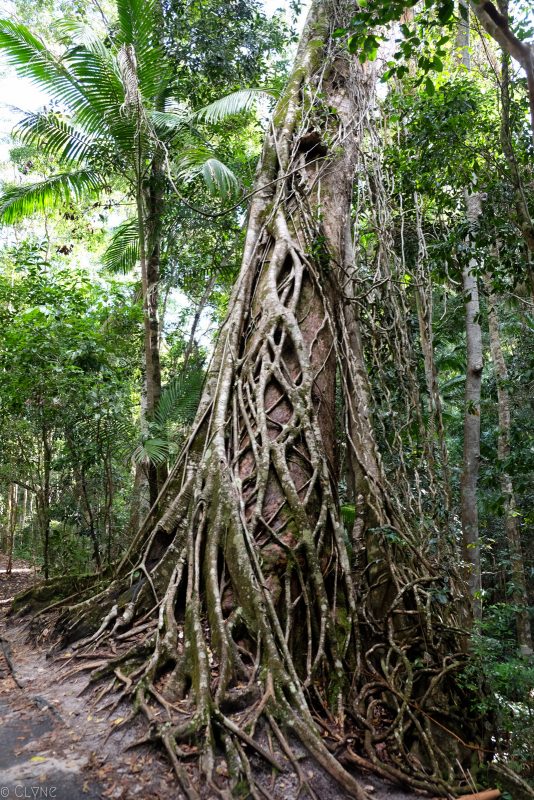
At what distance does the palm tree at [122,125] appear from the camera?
15.7 ft

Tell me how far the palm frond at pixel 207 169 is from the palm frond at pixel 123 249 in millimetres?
2206

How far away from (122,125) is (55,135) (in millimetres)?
1280

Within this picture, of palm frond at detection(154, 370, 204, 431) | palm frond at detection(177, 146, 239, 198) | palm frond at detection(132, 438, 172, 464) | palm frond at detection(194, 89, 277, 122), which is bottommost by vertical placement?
palm frond at detection(132, 438, 172, 464)

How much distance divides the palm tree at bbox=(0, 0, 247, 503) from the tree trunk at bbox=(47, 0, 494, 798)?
3.49 ft

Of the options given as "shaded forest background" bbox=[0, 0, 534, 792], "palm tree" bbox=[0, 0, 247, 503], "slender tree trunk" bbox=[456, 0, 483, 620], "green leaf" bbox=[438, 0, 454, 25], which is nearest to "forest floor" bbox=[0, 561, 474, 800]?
"shaded forest background" bbox=[0, 0, 534, 792]

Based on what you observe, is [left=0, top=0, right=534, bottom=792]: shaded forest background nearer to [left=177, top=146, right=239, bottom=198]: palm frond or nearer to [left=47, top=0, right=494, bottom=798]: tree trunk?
[left=177, top=146, right=239, bottom=198]: palm frond

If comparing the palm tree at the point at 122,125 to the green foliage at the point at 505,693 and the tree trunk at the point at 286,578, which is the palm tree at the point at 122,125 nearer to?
the tree trunk at the point at 286,578

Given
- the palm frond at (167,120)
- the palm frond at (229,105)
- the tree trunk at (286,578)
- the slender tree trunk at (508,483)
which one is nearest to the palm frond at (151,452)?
the tree trunk at (286,578)

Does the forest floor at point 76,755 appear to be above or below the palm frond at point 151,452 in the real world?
below

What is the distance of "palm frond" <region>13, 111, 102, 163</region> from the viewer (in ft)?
18.9

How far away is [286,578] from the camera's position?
123 inches

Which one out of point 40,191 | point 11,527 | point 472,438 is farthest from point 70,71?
point 11,527

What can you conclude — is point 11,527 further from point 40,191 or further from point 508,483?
point 508,483

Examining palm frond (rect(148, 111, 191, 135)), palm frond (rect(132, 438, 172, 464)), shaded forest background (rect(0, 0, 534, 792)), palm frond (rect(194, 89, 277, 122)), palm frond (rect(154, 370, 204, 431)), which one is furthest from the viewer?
palm frond (rect(194, 89, 277, 122))
